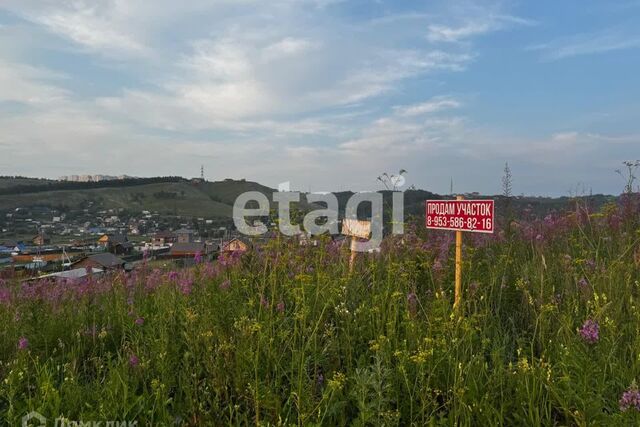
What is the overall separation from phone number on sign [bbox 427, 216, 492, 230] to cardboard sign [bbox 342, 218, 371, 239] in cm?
84

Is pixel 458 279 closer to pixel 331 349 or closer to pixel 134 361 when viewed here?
pixel 331 349

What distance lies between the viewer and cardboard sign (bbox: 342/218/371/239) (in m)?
5.33

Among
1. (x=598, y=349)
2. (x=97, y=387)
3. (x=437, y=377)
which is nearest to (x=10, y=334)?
(x=97, y=387)

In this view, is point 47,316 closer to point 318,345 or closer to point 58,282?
point 58,282

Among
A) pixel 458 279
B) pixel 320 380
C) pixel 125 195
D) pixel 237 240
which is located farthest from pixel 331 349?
pixel 125 195

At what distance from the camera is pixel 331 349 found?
3.33 metres

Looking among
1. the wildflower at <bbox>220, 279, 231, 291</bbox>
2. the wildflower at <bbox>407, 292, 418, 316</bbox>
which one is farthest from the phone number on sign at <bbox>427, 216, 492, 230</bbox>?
the wildflower at <bbox>220, 279, 231, 291</bbox>

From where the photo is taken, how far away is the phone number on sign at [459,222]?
4.02 meters

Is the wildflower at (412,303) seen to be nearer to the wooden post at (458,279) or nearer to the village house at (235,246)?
the wooden post at (458,279)

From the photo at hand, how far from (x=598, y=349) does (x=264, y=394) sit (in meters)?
2.16

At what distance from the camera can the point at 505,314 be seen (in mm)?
4492

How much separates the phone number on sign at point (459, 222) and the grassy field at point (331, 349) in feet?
1.51

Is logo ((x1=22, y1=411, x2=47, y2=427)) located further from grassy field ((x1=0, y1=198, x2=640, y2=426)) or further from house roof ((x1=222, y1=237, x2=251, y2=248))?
house roof ((x1=222, y1=237, x2=251, y2=248))

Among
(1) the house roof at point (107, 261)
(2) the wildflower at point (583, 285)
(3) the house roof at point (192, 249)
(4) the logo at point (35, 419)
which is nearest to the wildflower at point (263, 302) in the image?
(4) the logo at point (35, 419)
